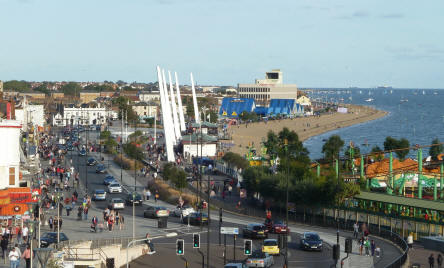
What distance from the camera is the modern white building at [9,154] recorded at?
40625 millimetres

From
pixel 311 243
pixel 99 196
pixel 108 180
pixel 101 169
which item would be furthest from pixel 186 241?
pixel 101 169

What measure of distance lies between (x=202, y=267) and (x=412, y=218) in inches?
561

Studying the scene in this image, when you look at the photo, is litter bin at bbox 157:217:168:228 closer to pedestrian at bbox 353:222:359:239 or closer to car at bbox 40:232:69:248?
car at bbox 40:232:69:248

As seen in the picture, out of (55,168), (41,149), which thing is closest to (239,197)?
(55,168)

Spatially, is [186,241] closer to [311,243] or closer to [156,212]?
[311,243]

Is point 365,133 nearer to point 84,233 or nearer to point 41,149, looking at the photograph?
point 41,149

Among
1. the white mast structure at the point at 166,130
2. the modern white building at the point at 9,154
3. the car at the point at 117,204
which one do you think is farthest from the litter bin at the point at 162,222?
the white mast structure at the point at 166,130

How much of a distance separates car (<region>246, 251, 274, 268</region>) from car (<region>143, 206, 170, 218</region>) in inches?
586

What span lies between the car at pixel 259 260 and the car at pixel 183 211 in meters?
14.5

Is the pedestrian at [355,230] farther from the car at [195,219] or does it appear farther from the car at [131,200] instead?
the car at [131,200]

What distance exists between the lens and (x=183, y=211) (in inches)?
1930

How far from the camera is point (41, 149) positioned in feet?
314

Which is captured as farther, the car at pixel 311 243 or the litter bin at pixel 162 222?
the litter bin at pixel 162 222

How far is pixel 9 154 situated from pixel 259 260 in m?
14.8
